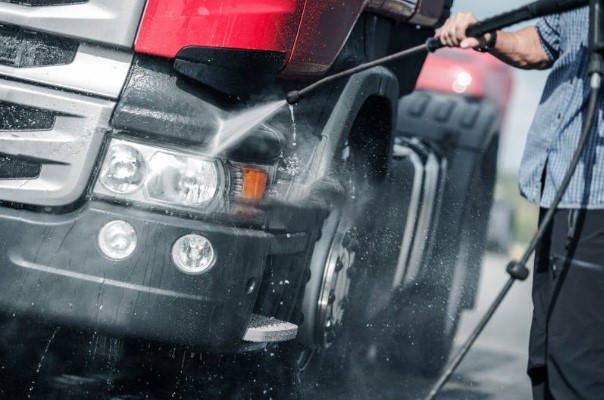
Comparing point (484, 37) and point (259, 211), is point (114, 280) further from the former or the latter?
point (484, 37)

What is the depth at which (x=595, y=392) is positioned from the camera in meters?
3.33

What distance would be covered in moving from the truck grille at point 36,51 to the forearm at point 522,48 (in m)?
1.43

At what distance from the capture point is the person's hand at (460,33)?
141 inches

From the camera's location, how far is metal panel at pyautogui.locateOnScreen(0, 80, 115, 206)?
11.7ft

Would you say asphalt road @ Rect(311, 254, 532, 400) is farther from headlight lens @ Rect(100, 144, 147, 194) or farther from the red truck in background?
headlight lens @ Rect(100, 144, 147, 194)

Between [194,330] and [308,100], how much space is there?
1.12 m

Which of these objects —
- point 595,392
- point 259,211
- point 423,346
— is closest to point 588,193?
point 595,392

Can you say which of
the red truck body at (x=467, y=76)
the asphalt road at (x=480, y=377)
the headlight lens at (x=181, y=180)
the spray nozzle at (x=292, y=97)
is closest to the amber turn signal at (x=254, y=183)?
the headlight lens at (x=181, y=180)

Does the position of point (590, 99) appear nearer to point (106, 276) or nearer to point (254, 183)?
point (254, 183)

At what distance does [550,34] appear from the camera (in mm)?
3662

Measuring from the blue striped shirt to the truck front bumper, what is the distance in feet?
3.43

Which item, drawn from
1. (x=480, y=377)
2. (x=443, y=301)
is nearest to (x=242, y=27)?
(x=443, y=301)

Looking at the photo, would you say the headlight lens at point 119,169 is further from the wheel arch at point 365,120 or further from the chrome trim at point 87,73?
the wheel arch at point 365,120

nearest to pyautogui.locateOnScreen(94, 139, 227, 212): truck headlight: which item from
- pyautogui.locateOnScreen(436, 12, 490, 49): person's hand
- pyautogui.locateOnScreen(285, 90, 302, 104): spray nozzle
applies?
pyautogui.locateOnScreen(285, 90, 302, 104): spray nozzle
